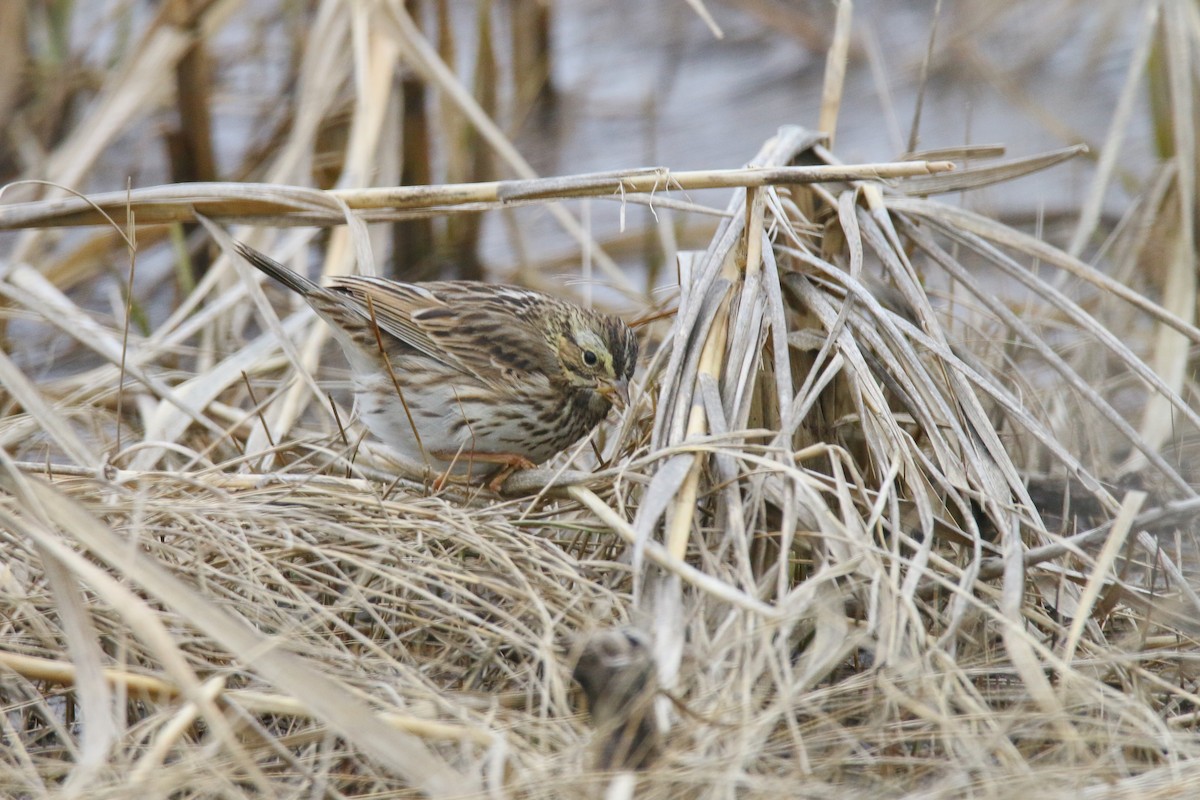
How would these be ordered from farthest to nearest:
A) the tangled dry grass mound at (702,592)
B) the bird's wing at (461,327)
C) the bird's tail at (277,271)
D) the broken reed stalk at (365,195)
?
the bird's wing at (461,327)
the bird's tail at (277,271)
the broken reed stalk at (365,195)
the tangled dry grass mound at (702,592)

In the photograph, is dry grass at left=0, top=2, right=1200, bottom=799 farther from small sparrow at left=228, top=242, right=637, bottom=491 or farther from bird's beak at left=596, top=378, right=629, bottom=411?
bird's beak at left=596, top=378, right=629, bottom=411

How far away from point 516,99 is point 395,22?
2013 millimetres

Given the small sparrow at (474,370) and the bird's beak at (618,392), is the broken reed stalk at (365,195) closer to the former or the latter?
the small sparrow at (474,370)

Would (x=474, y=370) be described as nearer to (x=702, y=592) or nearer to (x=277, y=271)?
(x=277, y=271)

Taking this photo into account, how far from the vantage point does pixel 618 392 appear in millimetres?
3814

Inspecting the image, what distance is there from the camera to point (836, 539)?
8.55 ft

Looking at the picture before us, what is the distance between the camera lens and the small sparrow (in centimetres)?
380

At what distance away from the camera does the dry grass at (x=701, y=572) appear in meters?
2.26

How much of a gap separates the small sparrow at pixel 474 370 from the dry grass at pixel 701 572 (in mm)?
155

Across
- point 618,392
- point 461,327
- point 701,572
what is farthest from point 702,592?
point 461,327

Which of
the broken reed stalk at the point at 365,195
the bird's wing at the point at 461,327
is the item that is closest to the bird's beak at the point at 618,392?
the bird's wing at the point at 461,327

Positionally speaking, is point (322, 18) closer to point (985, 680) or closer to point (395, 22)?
point (395, 22)

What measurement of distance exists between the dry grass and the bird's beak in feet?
0.93

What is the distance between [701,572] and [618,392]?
1251mm
